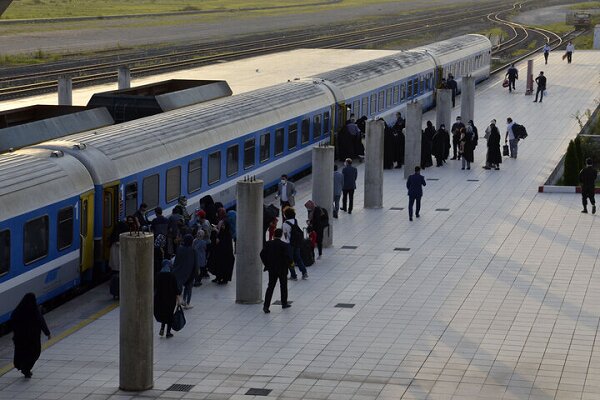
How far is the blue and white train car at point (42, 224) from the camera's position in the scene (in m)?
19.9

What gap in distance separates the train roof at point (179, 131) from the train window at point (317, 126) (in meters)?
0.36

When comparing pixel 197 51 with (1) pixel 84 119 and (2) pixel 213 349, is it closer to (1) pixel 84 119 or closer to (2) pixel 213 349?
(1) pixel 84 119

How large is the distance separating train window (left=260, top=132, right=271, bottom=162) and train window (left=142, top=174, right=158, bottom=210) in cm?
728

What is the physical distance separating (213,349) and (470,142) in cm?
1942

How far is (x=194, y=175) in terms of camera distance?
27781 millimetres

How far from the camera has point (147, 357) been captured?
→ 675 inches

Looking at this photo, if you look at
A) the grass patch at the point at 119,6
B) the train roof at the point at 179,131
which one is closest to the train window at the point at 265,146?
the train roof at the point at 179,131

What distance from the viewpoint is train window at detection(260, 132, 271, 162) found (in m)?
32.8

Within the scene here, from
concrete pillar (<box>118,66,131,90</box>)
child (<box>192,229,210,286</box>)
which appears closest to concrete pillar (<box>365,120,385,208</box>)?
child (<box>192,229,210,286</box>)

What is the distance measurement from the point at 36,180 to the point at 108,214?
2.27 metres

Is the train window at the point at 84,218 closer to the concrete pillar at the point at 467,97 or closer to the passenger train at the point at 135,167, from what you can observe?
the passenger train at the point at 135,167

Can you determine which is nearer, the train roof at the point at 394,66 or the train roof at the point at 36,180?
the train roof at the point at 36,180

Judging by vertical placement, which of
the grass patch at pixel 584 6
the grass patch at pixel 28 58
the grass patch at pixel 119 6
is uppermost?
the grass patch at pixel 28 58

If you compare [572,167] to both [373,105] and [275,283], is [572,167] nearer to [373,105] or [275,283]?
[373,105]
